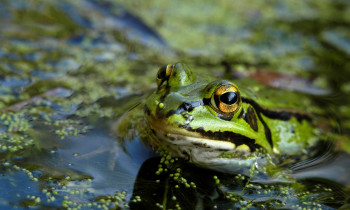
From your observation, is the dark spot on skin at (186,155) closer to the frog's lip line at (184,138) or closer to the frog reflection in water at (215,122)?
the frog reflection in water at (215,122)

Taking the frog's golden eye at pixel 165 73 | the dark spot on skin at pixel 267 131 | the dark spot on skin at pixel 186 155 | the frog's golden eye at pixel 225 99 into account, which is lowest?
the dark spot on skin at pixel 186 155

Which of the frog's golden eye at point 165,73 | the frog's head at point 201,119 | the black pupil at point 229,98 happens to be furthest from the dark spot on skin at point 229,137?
the frog's golden eye at point 165,73

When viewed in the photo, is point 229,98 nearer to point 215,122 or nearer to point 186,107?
point 215,122

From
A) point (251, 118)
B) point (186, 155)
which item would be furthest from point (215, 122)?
point (251, 118)

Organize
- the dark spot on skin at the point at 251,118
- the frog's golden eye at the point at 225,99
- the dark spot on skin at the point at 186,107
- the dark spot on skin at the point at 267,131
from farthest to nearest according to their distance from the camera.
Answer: the dark spot on skin at the point at 267,131, the dark spot on skin at the point at 251,118, the frog's golden eye at the point at 225,99, the dark spot on skin at the point at 186,107

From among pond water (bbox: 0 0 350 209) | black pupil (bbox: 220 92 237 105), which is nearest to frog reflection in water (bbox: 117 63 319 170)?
black pupil (bbox: 220 92 237 105)

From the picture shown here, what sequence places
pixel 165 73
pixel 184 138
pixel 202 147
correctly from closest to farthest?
pixel 184 138 → pixel 202 147 → pixel 165 73

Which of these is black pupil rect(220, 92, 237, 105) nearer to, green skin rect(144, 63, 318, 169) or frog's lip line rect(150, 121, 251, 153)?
green skin rect(144, 63, 318, 169)

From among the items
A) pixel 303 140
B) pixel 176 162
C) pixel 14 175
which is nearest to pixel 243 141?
pixel 176 162
